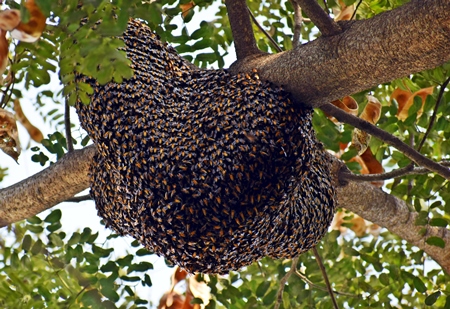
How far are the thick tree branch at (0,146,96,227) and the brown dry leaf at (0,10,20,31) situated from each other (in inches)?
28.3

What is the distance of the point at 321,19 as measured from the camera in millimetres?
1838

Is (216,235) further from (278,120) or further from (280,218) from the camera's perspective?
(278,120)

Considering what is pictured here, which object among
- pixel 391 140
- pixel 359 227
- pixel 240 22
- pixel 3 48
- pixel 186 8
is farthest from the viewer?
pixel 359 227

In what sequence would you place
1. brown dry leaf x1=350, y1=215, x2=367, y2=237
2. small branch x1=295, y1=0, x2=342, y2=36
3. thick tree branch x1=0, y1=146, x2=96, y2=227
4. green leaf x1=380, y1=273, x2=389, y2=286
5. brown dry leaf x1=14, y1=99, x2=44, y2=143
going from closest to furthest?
1. small branch x1=295, y1=0, x2=342, y2=36
2. thick tree branch x1=0, y1=146, x2=96, y2=227
3. brown dry leaf x1=14, y1=99, x2=44, y2=143
4. green leaf x1=380, y1=273, x2=389, y2=286
5. brown dry leaf x1=350, y1=215, x2=367, y2=237

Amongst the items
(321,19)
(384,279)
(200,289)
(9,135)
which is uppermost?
(9,135)

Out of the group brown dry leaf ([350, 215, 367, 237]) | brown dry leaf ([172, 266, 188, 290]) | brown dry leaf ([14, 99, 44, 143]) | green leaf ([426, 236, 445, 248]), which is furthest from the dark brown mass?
brown dry leaf ([350, 215, 367, 237])

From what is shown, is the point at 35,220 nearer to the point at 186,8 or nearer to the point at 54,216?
the point at 54,216

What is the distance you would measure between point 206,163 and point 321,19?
1.67 ft

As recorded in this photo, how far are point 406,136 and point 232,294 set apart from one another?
3.28ft

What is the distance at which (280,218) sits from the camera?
78.0 inches

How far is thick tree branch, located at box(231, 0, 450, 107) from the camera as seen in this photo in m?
1.64

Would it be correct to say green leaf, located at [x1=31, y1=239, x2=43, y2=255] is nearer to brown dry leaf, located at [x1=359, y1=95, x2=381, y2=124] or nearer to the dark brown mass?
the dark brown mass

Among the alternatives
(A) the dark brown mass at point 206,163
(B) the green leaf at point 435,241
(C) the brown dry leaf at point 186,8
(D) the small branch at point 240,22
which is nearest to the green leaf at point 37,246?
(A) the dark brown mass at point 206,163

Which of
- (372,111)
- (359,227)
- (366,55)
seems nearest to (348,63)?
(366,55)
